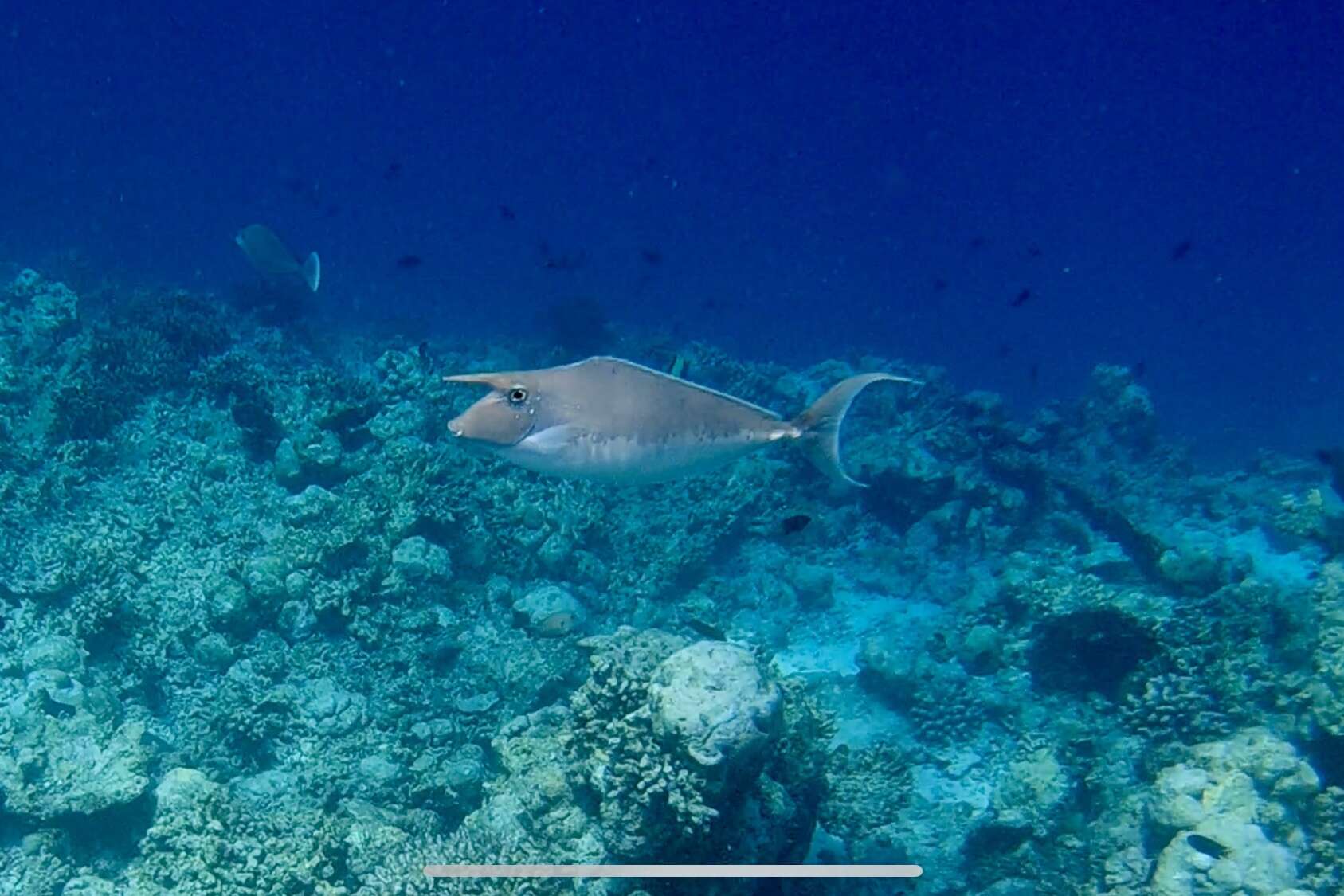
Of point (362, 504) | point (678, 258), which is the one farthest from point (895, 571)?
point (678, 258)

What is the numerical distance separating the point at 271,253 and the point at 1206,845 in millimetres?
11567

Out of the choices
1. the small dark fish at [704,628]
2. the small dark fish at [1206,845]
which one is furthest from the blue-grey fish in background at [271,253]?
the small dark fish at [1206,845]

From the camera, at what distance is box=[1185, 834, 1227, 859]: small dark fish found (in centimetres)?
504

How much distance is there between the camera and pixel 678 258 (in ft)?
285

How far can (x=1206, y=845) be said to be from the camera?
16.8ft

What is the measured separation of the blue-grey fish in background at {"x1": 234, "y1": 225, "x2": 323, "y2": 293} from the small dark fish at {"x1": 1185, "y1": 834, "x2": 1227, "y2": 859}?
10462 millimetres

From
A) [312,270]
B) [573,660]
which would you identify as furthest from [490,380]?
[312,270]

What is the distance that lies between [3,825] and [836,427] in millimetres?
5741

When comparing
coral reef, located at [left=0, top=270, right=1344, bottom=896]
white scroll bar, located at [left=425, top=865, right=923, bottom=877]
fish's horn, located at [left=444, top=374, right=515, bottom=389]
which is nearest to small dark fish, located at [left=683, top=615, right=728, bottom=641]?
coral reef, located at [left=0, top=270, right=1344, bottom=896]

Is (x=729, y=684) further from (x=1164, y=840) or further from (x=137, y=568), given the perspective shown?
(x=137, y=568)

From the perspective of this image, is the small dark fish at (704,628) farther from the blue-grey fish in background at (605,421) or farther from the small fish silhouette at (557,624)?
the blue-grey fish in background at (605,421)

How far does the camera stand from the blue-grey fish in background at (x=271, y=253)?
403 inches

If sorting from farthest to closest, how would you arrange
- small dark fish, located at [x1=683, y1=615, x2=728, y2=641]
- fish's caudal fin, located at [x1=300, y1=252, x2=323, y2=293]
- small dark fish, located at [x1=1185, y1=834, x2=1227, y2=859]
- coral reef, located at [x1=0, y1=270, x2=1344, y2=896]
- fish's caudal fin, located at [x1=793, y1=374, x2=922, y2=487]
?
fish's caudal fin, located at [x1=300, y1=252, x2=323, y2=293]
small dark fish, located at [x1=683, y1=615, x2=728, y2=641]
small dark fish, located at [x1=1185, y1=834, x2=1227, y2=859]
coral reef, located at [x1=0, y1=270, x2=1344, y2=896]
fish's caudal fin, located at [x1=793, y1=374, x2=922, y2=487]

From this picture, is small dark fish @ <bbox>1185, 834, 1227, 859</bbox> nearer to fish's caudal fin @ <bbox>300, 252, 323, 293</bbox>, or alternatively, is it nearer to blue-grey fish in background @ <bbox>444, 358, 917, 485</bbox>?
blue-grey fish in background @ <bbox>444, 358, 917, 485</bbox>
